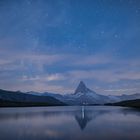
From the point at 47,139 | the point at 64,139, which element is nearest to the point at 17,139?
the point at 47,139

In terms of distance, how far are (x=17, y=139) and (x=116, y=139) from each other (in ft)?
33.6

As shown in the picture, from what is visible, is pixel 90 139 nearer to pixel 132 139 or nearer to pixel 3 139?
pixel 132 139

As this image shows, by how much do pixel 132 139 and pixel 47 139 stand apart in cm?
881

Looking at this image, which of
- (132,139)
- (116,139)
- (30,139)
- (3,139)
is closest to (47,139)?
(30,139)

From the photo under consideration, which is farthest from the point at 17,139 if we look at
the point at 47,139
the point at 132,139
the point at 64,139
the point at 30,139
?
the point at 132,139

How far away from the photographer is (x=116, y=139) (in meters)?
23.8

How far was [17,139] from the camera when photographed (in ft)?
78.1

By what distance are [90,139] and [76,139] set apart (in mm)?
1458

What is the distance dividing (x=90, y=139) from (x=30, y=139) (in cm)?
626

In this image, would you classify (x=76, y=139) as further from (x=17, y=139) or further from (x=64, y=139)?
(x=17, y=139)

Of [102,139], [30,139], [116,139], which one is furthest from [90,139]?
[30,139]

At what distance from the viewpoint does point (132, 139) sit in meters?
23.4

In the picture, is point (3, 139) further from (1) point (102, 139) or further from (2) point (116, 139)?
(2) point (116, 139)

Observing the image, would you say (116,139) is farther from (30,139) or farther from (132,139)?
(30,139)
